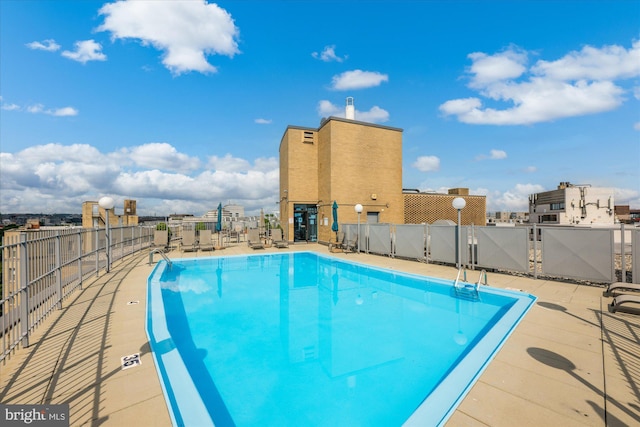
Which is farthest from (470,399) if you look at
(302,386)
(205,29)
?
(205,29)

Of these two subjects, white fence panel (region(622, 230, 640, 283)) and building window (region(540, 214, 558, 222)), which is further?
building window (region(540, 214, 558, 222))

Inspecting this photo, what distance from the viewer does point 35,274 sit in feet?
15.2

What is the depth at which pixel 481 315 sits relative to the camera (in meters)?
6.12

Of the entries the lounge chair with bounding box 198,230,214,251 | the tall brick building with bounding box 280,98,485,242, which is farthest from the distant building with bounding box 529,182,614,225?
the lounge chair with bounding box 198,230,214,251

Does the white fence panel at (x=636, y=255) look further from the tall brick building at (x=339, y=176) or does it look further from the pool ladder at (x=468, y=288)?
the tall brick building at (x=339, y=176)

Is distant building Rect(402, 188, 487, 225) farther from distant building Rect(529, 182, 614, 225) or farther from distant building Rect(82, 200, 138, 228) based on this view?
distant building Rect(529, 182, 614, 225)

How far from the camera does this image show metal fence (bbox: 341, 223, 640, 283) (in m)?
7.20

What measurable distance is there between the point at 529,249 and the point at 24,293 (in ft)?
41.7

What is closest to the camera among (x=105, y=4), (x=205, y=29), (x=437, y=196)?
(x=105, y=4)

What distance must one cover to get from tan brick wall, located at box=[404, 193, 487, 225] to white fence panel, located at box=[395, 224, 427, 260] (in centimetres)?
888

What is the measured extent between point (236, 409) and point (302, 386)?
0.88 metres

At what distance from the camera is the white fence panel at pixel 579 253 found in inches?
284

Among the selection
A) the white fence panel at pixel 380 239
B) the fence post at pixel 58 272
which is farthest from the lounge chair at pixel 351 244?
the fence post at pixel 58 272

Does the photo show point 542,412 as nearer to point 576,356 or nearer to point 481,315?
point 576,356
